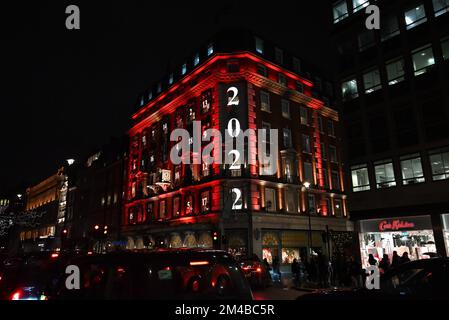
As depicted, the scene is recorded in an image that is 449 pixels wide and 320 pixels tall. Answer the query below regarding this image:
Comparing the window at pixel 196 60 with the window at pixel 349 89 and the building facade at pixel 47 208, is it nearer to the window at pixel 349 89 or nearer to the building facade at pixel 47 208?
the window at pixel 349 89

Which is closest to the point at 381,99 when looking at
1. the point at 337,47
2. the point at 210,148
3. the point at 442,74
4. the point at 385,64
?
the point at 385,64

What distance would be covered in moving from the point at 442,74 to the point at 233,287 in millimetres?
20596

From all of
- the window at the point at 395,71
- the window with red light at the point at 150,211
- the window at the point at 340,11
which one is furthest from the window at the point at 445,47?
the window with red light at the point at 150,211

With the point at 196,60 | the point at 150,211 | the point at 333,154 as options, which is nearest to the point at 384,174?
the point at 333,154

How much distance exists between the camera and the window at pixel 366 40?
23.3 metres

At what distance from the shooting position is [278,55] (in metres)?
39.6

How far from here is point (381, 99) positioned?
22375 millimetres

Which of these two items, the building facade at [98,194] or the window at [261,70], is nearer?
the window at [261,70]

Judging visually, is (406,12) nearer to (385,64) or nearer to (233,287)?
(385,64)

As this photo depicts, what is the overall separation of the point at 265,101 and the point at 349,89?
42.8 ft

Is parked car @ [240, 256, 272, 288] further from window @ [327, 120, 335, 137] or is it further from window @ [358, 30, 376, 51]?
window @ [327, 120, 335, 137]

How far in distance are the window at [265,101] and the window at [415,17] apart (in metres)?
16.5

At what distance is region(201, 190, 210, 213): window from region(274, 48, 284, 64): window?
17359 mm

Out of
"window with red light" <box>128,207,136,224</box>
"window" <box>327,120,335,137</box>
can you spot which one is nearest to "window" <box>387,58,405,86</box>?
"window" <box>327,120,335,137</box>
